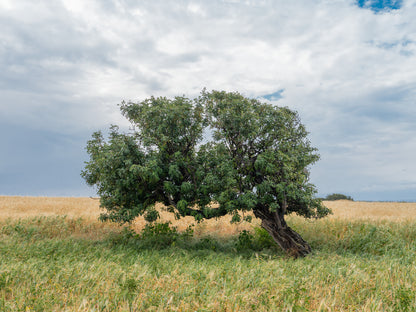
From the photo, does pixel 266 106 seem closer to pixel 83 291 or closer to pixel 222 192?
pixel 222 192

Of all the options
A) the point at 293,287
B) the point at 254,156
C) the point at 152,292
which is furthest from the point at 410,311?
the point at 254,156

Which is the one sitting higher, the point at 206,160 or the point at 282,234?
the point at 206,160

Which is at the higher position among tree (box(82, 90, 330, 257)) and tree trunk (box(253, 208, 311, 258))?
tree (box(82, 90, 330, 257))

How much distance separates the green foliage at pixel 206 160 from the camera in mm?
14734

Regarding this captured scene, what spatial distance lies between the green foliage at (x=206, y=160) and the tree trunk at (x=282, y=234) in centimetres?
55

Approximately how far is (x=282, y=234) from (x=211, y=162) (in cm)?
614

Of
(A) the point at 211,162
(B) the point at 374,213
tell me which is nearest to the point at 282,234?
(A) the point at 211,162

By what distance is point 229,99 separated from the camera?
16266 millimetres

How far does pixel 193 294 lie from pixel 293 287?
247cm

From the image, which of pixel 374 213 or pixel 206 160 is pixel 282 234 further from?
pixel 374 213

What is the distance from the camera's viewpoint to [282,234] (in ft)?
56.2

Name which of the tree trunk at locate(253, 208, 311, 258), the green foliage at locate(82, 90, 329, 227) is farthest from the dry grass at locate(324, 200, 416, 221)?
the green foliage at locate(82, 90, 329, 227)

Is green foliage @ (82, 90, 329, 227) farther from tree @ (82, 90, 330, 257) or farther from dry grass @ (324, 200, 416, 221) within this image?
dry grass @ (324, 200, 416, 221)

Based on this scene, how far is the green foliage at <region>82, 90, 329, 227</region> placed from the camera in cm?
1473
